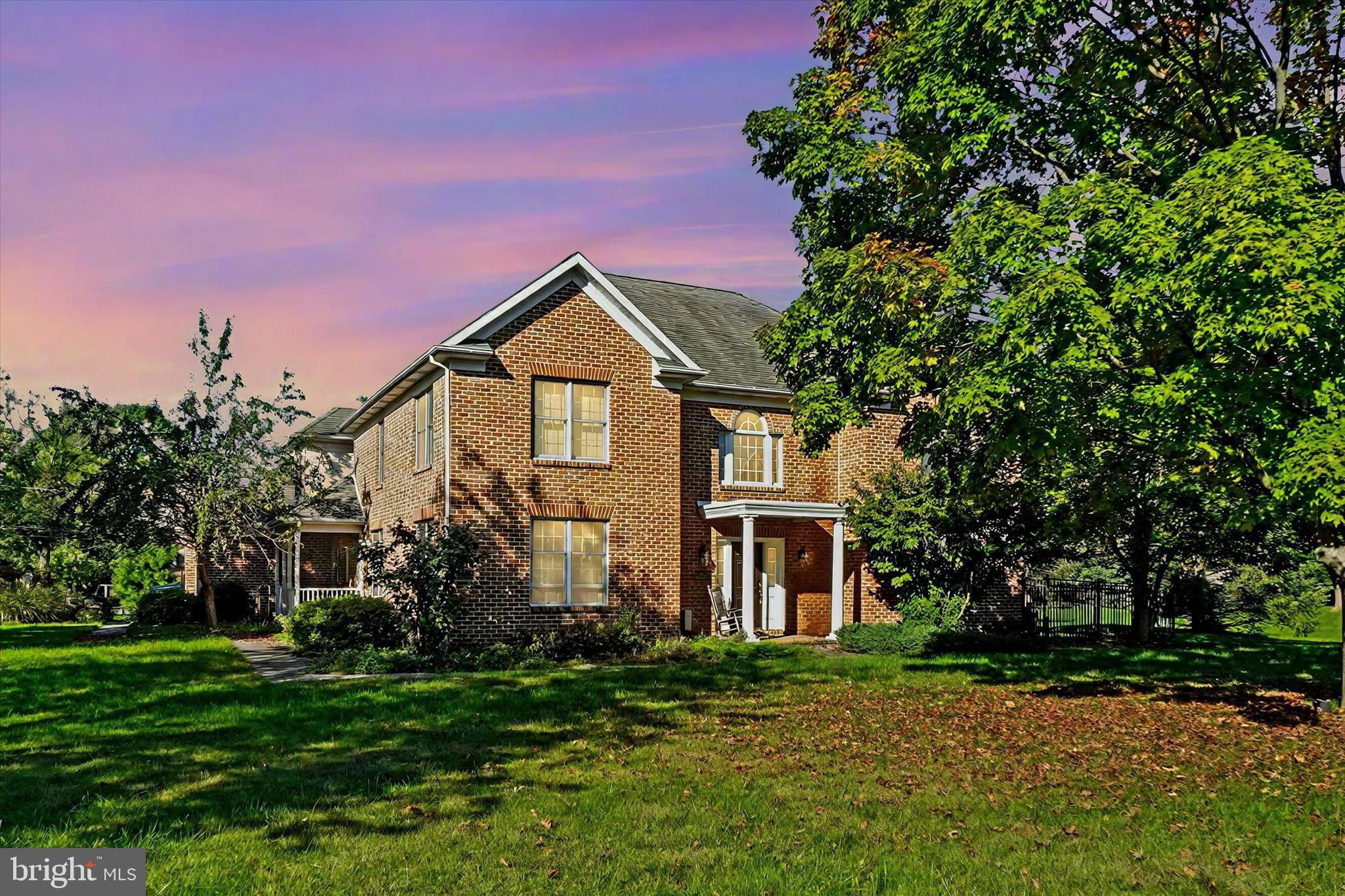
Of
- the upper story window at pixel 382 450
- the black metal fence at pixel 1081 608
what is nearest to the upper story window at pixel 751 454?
the black metal fence at pixel 1081 608

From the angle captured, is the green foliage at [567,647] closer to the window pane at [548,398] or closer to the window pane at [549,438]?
the window pane at [549,438]

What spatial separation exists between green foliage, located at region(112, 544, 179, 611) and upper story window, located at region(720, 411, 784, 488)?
2147cm

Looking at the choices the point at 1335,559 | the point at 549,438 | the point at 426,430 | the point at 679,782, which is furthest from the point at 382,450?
the point at 1335,559

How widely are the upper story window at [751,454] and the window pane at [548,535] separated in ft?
15.4

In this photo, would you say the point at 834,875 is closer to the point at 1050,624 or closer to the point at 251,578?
the point at 1050,624

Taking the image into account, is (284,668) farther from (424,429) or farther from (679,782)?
(679,782)

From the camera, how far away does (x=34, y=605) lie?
115ft

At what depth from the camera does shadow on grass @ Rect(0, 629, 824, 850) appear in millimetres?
8180

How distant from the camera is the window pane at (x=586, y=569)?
70.7 ft

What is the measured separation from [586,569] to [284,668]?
248 inches

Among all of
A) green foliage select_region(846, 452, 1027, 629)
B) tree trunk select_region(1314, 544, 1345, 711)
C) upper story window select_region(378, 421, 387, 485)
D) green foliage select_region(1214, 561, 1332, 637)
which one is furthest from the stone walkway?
green foliage select_region(1214, 561, 1332, 637)

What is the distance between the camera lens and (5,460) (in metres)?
27.6

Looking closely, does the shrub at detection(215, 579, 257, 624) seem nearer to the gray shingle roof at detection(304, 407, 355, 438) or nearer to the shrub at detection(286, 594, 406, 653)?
the gray shingle roof at detection(304, 407, 355, 438)

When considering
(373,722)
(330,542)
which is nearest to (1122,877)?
(373,722)
